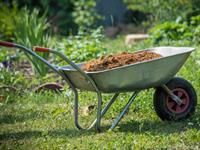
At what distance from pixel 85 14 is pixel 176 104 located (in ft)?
23.0

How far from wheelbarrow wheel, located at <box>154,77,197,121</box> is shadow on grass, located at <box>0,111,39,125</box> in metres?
1.33

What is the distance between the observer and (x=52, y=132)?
5.00m

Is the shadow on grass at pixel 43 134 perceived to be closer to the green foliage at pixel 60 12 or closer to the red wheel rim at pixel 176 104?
the red wheel rim at pixel 176 104

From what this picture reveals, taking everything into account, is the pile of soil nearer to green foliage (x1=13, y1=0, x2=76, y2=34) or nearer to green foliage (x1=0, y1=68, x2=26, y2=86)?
green foliage (x1=0, y1=68, x2=26, y2=86)

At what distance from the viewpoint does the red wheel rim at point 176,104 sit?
505cm

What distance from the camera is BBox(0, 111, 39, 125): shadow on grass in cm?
562

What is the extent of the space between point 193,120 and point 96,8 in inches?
337

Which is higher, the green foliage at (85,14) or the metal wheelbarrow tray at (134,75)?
the green foliage at (85,14)

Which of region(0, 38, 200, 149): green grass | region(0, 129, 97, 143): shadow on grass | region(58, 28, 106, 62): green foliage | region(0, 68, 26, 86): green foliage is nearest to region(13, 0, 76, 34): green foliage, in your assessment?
region(58, 28, 106, 62): green foliage

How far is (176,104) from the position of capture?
16.6ft

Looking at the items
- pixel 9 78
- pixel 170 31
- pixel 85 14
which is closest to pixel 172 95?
pixel 9 78

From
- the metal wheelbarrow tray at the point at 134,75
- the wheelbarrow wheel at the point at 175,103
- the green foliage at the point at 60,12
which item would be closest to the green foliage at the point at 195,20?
the green foliage at the point at 60,12

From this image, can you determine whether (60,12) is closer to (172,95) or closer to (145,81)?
(172,95)

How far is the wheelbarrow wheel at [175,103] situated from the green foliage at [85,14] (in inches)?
268
